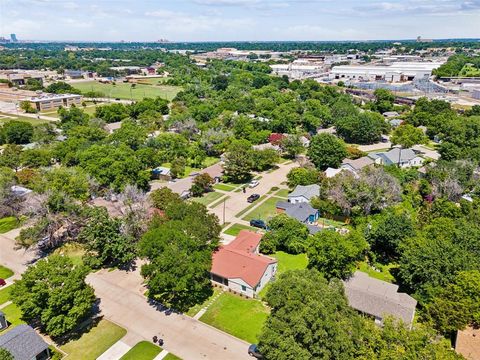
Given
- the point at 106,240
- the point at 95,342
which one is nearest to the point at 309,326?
the point at 95,342

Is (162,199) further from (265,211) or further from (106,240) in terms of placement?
(265,211)

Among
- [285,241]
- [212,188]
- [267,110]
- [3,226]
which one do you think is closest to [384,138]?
[267,110]

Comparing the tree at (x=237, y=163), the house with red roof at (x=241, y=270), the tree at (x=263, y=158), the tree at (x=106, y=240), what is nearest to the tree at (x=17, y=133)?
the tree at (x=237, y=163)

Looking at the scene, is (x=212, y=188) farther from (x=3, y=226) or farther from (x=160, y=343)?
(x=160, y=343)

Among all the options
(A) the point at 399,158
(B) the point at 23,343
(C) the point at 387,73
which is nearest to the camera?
(B) the point at 23,343

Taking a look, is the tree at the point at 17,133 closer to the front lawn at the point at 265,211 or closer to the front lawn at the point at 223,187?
the front lawn at the point at 223,187
